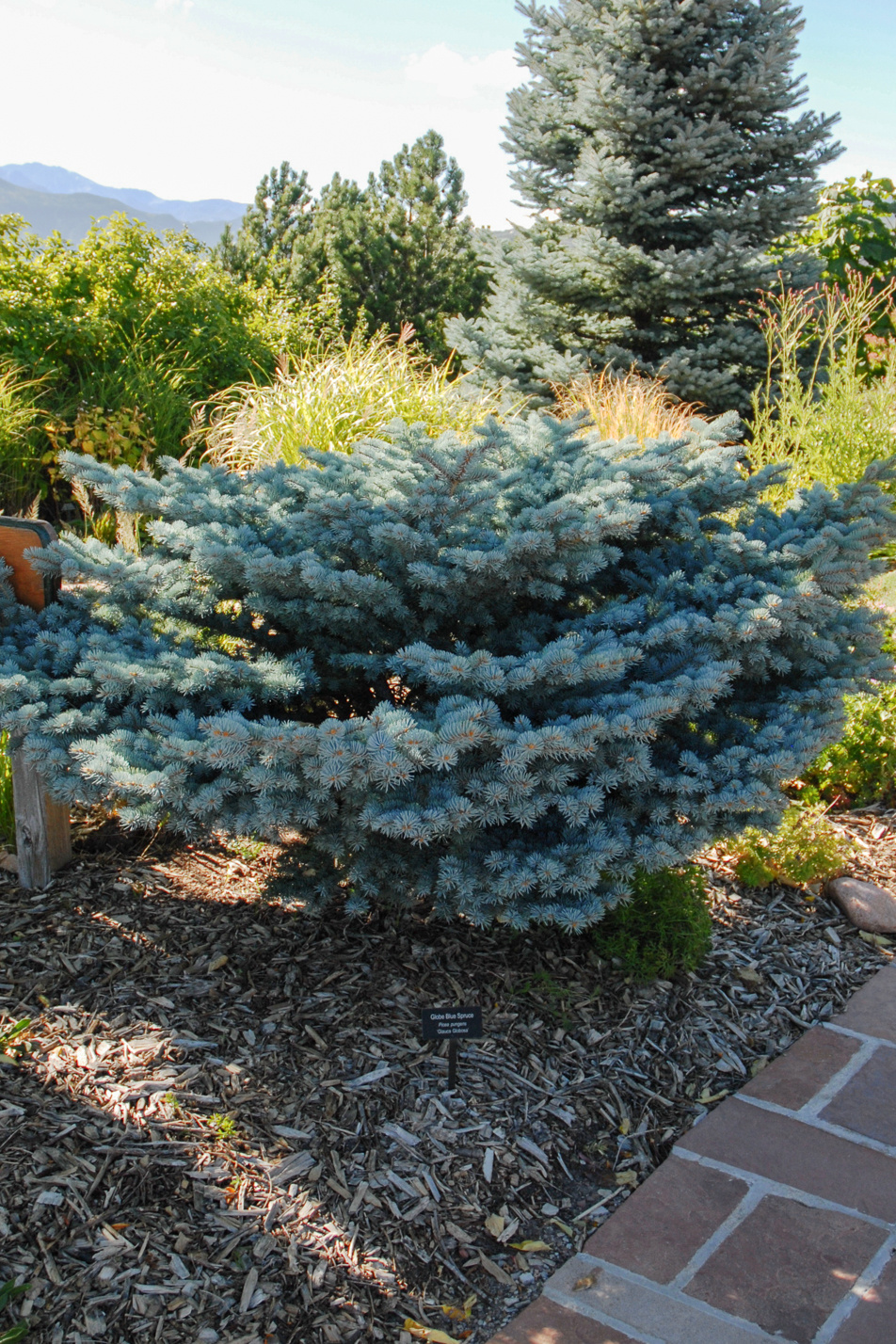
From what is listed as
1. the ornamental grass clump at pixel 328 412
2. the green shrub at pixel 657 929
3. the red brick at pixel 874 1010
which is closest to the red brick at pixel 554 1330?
the green shrub at pixel 657 929

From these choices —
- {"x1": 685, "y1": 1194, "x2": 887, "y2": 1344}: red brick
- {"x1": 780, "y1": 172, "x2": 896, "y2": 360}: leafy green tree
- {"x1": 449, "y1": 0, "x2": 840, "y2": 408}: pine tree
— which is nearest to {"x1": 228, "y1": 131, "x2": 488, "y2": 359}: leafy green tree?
{"x1": 449, "y1": 0, "x2": 840, "y2": 408}: pine tree

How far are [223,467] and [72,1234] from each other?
6.75ft

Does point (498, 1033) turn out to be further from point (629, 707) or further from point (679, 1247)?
point (629, 707)

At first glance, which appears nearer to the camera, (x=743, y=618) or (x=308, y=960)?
(x=743, y=618)

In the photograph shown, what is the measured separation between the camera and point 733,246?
7.60 metres

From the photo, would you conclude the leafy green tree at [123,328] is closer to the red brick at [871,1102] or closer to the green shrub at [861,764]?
the green shrub at [861,764]

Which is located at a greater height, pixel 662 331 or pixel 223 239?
pixel 223 239

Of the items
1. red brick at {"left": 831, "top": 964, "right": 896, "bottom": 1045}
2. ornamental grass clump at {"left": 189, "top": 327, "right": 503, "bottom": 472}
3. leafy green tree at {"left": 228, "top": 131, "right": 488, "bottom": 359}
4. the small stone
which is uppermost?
leafy green tree at {"left": 228, "top": 131, "right": 488, "bottom": 359}

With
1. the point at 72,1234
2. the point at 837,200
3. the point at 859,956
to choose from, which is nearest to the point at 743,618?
the point at 859,956

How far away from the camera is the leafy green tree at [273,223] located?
12078mm

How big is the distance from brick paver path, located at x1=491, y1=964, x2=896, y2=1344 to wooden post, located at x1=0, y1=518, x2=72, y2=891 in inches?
73.2

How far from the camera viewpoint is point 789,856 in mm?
3244

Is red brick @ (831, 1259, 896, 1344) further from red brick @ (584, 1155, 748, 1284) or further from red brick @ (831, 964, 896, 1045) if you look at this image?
red brick @ (831, 964, 896, 1045)

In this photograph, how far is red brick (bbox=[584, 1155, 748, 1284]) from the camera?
6.14ft
